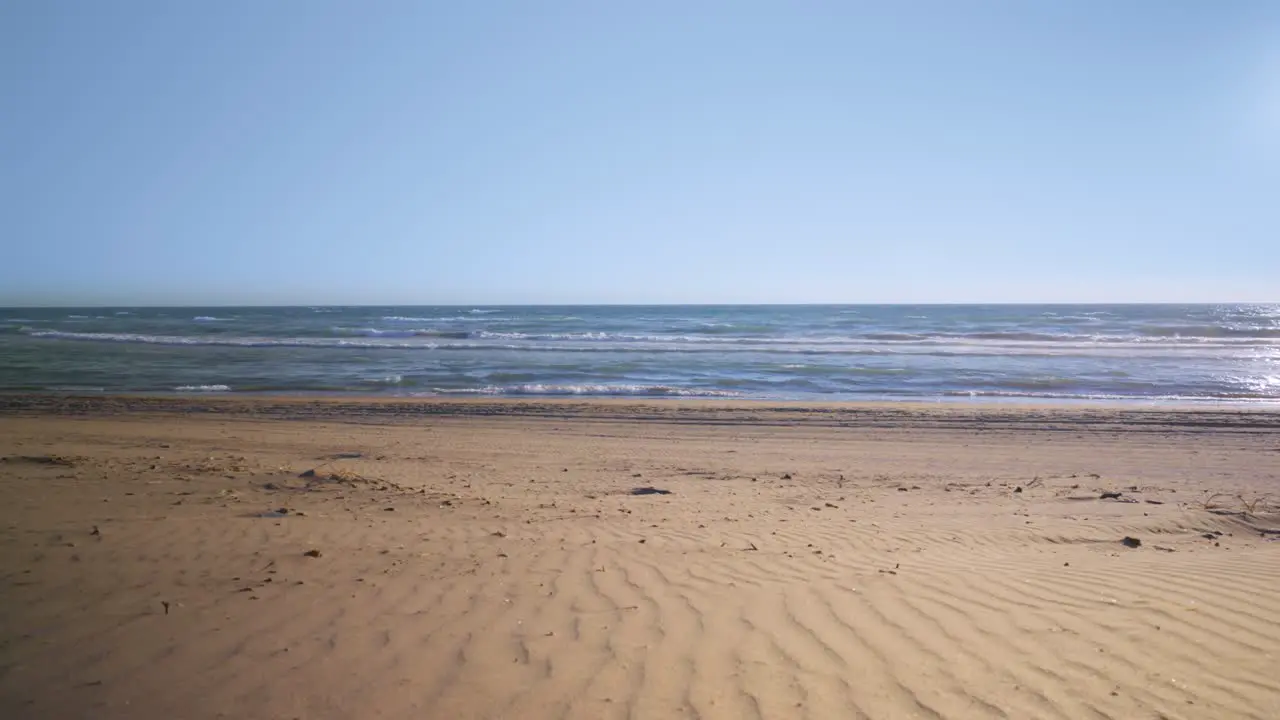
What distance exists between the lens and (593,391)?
774 inches

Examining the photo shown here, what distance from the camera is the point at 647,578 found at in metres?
4.94

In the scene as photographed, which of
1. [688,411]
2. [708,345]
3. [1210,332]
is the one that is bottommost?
[688,411]

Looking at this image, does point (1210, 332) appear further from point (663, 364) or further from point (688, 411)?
point (688, 411)

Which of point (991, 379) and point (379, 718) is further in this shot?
point (991, 379)

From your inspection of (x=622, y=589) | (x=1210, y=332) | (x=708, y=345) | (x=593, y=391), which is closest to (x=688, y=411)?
(x=593, y=391)

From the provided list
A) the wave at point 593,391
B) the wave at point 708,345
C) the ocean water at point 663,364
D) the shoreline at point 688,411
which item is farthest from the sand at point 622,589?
the wave at point 708,345

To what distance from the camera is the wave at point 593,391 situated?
761 inches

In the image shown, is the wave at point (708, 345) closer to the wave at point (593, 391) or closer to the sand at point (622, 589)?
the wave at point (593, 391)

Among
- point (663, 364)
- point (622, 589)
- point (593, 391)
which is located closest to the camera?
point (622, 589)

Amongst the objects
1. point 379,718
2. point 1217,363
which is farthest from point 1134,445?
point 1217,363

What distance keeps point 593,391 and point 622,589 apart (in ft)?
49.3

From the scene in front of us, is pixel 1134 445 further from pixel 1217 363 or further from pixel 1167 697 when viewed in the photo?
pixel 1217 363

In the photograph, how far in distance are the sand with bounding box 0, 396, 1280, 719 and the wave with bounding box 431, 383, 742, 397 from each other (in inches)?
360

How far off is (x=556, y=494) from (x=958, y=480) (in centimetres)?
529
